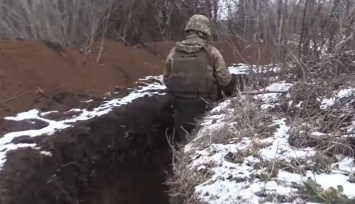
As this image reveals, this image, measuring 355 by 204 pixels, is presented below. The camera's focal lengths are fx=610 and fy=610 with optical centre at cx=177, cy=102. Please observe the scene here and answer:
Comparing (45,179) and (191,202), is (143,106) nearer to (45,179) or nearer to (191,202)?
(45,179)

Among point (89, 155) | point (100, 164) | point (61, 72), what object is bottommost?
point (100, 164)

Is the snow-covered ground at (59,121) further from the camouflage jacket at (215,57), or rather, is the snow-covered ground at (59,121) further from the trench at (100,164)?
the camouflage jacket at (215,57)

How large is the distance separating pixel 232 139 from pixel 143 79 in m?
6.46

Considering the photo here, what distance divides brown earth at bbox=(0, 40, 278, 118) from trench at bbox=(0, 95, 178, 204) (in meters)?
0.91

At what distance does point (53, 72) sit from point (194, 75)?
364 centimetres

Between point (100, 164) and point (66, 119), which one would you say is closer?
point (100, 164)

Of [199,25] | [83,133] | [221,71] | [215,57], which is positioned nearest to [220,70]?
[221,71]

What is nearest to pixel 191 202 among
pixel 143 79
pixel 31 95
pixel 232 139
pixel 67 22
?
pixel 232 139

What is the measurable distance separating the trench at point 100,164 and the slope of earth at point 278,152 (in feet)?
5.23

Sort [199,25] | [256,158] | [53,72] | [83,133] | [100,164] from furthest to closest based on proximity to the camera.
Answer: [53,72] → [83,133] → [100,164] → [199,25] → [256,158]

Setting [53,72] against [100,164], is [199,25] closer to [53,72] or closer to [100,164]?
[100,164]

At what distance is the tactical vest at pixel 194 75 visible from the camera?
27.5 feet

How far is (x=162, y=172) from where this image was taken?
9.01 metres

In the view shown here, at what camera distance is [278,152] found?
550 centimetres
